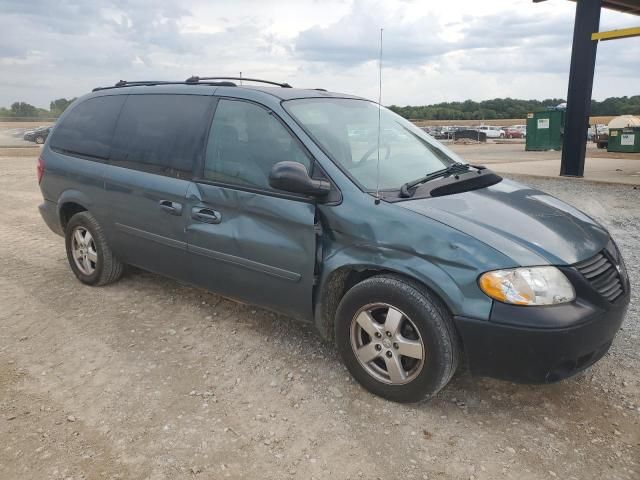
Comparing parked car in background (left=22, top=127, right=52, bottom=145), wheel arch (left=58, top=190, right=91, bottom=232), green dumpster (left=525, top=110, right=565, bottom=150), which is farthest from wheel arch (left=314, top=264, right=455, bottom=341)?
parked car in background (left=22, top=127, right=52, bottom=145)

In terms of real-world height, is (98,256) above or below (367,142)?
below

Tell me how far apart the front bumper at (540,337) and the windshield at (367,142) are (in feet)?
3.36

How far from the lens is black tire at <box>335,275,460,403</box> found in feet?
8.77

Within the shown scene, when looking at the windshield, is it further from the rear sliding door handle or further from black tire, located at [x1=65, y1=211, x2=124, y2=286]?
black tire, located at [x1=65, y1=211, x2=124, y2=286]

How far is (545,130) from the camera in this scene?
23594mm

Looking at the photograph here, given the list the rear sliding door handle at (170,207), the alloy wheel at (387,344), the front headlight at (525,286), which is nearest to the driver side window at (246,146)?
the rear sliding door handle at (170,207)

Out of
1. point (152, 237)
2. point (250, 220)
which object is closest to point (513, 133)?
point (152, 237)

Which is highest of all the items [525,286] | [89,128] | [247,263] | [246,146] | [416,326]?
[89,128]

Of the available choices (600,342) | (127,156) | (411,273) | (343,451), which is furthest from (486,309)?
(127,156)

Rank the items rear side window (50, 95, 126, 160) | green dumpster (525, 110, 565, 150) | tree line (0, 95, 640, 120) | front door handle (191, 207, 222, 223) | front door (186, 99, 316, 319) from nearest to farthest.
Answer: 1. front door (186, 99, 316, 319)
2. front door handle (191, 207, 222, 223)
3. rear side window (50, 95, 126, 160)
4. green dumpster (525, 110, 565, 150)
5. tree line (0, 95, 640, 120)

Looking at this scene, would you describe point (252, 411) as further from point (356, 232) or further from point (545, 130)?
point (545, 130)

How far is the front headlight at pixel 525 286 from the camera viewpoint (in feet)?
8.29

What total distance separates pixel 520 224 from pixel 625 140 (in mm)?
21943

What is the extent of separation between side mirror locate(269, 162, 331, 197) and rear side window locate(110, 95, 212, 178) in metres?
0.95
